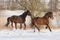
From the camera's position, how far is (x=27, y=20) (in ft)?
6.40

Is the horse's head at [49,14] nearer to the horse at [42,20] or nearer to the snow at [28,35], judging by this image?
the horse at [42,20]

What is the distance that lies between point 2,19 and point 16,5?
197 mm

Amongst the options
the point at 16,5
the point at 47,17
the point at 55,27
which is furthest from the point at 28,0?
the point at 55,27

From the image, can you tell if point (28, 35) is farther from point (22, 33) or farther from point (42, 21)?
point (42, 21)

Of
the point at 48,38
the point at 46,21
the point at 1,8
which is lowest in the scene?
the point at 48,38

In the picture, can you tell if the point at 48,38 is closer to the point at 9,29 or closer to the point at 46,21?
the point at 46,21

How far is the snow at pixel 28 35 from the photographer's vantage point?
193 centimetres

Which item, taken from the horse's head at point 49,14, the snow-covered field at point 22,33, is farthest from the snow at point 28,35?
Answer: the horse's head at point 49,14

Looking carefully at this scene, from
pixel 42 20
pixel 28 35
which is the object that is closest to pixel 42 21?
pixel 42 20

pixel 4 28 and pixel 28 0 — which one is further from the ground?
pixel 28 0

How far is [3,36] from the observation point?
1.92 meters

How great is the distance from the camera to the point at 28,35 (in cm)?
195

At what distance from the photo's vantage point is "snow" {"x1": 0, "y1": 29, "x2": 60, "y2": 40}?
1.93 m

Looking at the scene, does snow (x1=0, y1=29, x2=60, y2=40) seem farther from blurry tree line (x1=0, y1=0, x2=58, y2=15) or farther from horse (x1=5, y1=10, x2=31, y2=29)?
blurry tree line (x1=0, y1=0, x2=58, y2=15)
